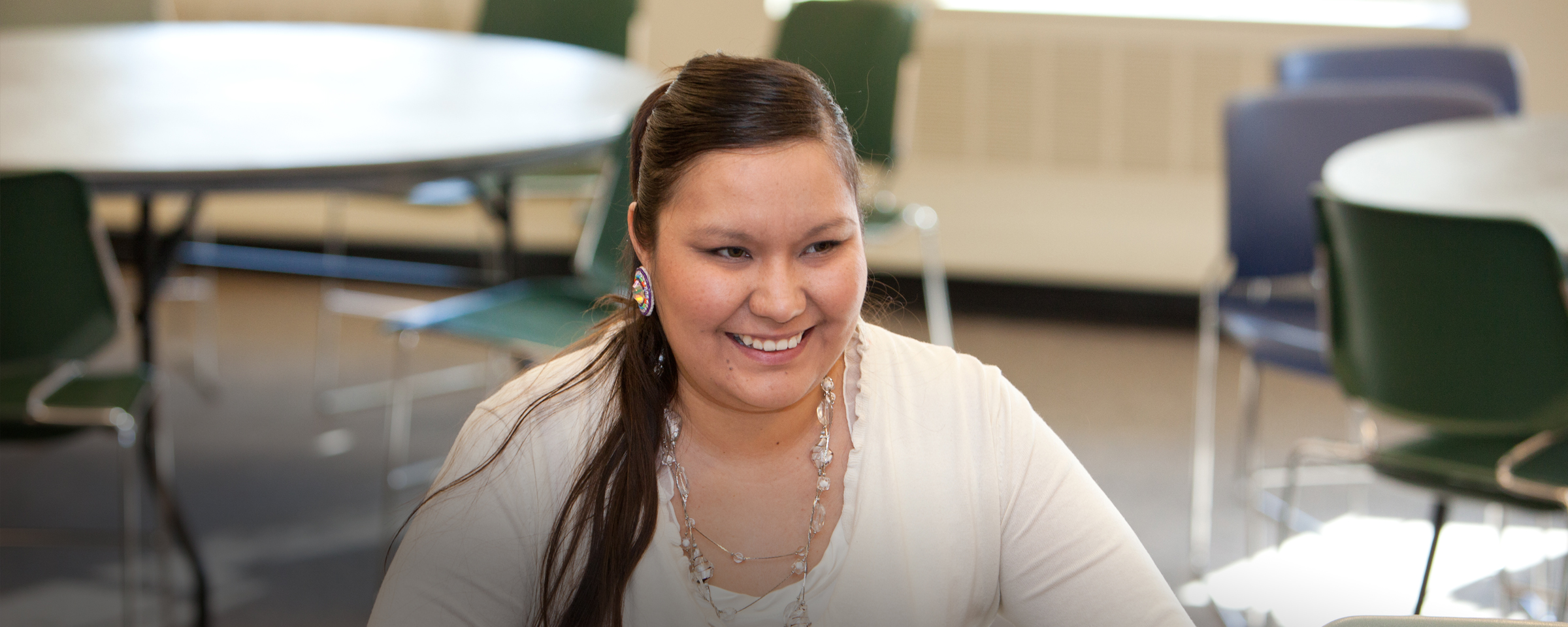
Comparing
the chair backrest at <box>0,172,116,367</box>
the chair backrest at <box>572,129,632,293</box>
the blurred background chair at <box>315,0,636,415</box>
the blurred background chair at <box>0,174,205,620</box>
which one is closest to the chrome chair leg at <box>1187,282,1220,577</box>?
the chair backrest at <box>572,129,632,293</box>

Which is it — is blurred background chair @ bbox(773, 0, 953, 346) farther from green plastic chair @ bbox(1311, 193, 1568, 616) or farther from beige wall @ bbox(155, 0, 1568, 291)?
green plastic chair @ bbox(1311, 193, 1568, 616)

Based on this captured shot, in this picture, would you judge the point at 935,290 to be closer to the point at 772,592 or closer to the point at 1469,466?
the point at 1469,466

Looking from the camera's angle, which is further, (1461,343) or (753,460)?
(1461,343)

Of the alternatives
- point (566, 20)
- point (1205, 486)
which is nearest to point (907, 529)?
point (1205, 486)

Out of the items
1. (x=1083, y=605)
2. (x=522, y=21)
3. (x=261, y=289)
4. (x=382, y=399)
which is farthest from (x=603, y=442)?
(x=261, y=289)

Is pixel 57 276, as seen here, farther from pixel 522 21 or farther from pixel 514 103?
pixel 522 21

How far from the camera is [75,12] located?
4.00 metres

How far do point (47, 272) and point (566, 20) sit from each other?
211 cm

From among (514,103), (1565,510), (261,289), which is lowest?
(261,289)

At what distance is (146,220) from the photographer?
246 centimetres

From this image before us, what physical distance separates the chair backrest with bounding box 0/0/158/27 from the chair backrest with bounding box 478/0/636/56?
107cm

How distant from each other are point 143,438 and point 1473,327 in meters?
2.31

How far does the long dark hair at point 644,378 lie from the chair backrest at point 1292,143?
1.98 meters

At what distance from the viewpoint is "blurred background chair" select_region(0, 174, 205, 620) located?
1937 millimetres
